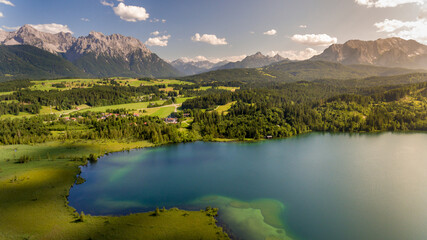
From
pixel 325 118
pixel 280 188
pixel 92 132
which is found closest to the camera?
pixel 280 188

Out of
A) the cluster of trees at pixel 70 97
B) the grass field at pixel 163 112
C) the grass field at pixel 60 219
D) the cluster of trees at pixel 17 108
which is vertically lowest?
the grass field at pixel 60 219

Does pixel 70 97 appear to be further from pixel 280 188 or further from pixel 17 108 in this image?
pixel 280 188

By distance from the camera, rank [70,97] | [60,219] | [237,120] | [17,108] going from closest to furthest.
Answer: [60,219], [237,120], [17,108], [70,97]

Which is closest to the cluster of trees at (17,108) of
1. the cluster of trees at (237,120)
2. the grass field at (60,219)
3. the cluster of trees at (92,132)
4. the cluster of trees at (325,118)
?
the cluster of trees at (237,120)

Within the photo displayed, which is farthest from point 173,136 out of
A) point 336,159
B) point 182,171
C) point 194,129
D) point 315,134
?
point 315,134

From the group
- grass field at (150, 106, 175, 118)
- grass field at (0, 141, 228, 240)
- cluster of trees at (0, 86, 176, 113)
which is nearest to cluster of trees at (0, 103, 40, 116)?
cluster of trees at (0, 86, 176, 113)

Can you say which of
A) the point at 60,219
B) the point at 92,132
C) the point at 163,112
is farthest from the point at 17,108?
the point at 60,219

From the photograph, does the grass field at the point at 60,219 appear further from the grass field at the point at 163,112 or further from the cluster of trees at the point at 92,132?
the grass field at the point at 163,112
